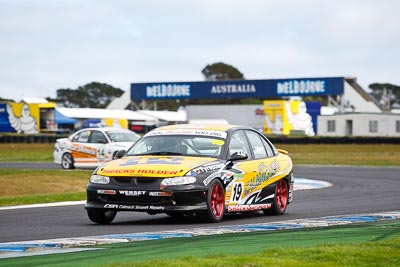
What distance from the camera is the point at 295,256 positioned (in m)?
8.84

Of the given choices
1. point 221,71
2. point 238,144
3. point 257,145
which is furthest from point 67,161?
point 221,71

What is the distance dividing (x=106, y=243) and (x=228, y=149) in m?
4.31

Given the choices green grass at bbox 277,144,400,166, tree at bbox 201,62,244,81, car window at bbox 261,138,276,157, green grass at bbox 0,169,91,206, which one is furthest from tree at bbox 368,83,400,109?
car window at bbox 261,138,276,157

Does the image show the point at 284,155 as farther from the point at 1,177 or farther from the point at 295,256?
the point at 1,177

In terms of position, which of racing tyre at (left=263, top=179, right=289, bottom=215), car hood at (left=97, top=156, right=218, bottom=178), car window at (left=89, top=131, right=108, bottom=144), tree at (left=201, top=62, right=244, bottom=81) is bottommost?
racing tyre at (left=263, top=179, right=289, bottom=215)

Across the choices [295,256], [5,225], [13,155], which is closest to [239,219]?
[5,225]

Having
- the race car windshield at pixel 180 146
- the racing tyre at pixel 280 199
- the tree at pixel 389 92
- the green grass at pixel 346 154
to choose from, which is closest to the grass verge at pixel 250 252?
the race car windshield at pixel 180 146

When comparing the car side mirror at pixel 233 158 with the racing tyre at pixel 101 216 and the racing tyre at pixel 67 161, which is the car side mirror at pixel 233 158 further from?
the racing tyre at pixel 67 161

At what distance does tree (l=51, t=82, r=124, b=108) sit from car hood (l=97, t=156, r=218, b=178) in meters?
131

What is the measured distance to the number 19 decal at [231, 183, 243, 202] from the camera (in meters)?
14.0

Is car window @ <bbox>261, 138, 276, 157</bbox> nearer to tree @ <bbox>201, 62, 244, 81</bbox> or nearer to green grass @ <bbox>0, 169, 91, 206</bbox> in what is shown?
green grass @ <bbox>0, 169, 91, 206</bbox>

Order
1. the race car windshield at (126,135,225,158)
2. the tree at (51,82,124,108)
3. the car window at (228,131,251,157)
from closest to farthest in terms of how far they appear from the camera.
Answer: the race car windshield at (126,135,225,158) < the car window at (228,131,251,157) < the tree at (51,82,124,108)

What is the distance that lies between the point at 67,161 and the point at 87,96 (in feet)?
387

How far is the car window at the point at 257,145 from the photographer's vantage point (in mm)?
15102
